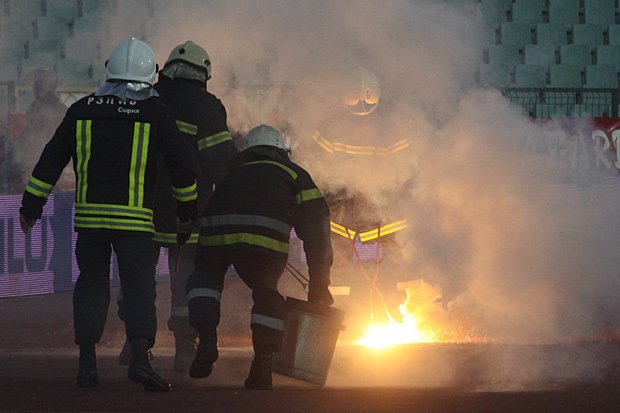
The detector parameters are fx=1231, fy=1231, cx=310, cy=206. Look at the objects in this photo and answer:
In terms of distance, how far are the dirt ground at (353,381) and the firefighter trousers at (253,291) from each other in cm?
28

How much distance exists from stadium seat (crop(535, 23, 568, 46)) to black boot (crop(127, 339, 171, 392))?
12.3 metres

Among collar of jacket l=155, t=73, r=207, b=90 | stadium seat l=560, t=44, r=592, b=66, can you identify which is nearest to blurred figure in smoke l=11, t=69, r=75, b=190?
collar of jacket l=155, t=73, r=207, b=90

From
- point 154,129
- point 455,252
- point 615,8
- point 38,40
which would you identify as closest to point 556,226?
point 455,252

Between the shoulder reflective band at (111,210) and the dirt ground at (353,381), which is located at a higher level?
the shoulder reflective band at (111,210)

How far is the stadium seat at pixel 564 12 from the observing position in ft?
56.5

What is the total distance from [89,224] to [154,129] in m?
0.55

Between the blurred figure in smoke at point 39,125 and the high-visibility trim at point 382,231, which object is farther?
the blurred figure in smoke at point 39,125

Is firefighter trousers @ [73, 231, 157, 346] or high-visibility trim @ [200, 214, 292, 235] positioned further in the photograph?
high-visibility trim @ [200, 214, 292, 235]

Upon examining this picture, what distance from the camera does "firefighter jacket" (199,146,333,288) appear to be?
20.6ft

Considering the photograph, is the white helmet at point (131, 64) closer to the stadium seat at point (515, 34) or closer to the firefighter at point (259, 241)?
the firefighter at point (259, 241)

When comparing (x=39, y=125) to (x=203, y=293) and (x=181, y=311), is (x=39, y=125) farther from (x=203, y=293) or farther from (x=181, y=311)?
(x=203, y=293)

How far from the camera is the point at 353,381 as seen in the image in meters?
6.49

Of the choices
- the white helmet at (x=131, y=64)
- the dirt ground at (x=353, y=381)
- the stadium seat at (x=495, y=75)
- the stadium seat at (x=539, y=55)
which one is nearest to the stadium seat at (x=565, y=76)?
the stadium seat at (x=539, y=55)

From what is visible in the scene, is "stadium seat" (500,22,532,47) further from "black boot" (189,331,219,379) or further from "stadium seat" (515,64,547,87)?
"black boot" (189,331,219,379)
